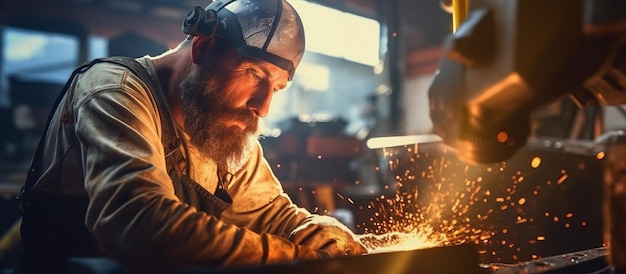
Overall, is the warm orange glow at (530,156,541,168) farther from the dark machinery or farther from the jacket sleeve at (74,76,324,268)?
the jacket sleeve at (74,76,324,268)

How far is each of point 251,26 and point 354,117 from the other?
8.83m

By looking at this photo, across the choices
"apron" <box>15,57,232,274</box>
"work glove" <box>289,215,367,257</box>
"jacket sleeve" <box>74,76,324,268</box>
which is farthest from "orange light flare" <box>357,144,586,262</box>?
"apron" <box>15,57,232,274</box>

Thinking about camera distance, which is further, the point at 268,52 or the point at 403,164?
the point at 403,164

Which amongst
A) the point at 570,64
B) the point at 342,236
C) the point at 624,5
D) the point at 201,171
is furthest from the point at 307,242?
the point at 624,5

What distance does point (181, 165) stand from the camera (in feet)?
5.60

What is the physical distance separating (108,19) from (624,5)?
733 cm

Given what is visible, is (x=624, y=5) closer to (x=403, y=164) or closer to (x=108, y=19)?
(x=403, y=164)

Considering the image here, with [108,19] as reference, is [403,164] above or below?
above

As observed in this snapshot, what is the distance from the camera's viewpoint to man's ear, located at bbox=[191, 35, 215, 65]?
179cm

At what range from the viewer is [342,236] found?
5.45 ft

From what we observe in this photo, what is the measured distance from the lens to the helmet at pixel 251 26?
1.69 m

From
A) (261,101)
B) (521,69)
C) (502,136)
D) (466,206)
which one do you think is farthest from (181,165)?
(466,206)

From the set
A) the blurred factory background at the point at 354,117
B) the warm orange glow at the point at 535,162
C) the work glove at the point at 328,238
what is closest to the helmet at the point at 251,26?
the blurred factory background at the point at 354,117

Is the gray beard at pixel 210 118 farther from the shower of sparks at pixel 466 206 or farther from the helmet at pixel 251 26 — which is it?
the shower of sparks at pixel 466 206
